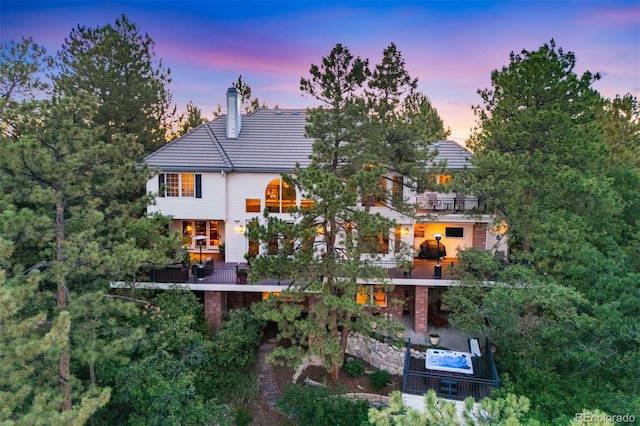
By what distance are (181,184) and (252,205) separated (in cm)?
368

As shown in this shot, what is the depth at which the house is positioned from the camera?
58.8 ft

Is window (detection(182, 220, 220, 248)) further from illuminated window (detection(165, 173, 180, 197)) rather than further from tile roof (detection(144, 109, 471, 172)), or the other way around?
tile roof (detection(144, 109, 471, 172))

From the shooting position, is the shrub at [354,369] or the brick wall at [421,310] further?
the brick wall at [421,310]

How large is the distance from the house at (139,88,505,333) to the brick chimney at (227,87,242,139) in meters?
0.05

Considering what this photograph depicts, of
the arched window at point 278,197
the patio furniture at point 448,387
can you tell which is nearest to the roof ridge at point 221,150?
the arched window at point 278,197

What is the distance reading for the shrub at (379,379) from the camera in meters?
13.7

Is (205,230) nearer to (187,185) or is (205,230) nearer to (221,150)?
(187,185)

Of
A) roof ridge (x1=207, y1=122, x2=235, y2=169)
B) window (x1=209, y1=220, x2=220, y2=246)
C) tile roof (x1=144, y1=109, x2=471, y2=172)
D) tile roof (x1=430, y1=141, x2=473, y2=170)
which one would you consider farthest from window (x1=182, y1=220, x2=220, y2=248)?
tile roof (x1=430, y1=141, x2=473, y2=170)

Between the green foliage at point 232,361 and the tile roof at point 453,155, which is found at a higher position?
the tile roof at point 453,155

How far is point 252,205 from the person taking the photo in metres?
18.9

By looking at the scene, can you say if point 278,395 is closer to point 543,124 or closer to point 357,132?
point 357,132

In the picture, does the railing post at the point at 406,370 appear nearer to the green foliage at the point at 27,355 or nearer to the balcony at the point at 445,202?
the balcony at the point at 445,202

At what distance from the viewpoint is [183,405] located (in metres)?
11.7

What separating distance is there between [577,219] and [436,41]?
1112 centimetres
